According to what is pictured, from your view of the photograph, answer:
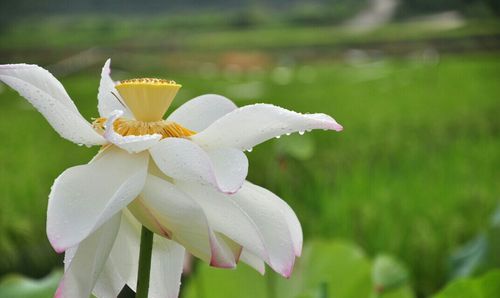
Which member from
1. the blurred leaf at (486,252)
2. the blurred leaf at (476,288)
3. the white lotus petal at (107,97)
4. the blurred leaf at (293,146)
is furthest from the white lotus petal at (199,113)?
the blurred leaf at (486,252)

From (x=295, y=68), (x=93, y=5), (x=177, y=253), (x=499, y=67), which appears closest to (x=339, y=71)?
(x=295, y=68)

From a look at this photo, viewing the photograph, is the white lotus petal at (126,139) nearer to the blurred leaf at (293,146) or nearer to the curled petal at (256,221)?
the curled petal at (256,221)

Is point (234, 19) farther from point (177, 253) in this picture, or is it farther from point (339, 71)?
point (177, 253)

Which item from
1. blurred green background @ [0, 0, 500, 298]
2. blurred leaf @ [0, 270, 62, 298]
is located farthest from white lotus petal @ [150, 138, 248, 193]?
blurred leaf @ [0, 270, 62, 298]

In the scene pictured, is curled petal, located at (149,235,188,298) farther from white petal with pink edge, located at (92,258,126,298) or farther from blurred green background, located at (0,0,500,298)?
blurred green background, located at (0,0,500,298)

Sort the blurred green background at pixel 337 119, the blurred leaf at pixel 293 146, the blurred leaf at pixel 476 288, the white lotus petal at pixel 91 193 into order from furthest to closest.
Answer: the blurred green background at pixel 337 119
the blurred leaf at pixel 293 146
the blurred leaf at pixel 476 288
the white lotus petal at pixel 91 193
